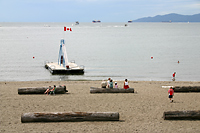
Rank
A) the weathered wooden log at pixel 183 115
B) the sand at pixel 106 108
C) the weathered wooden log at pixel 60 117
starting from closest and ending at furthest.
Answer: the sand at pixel 106 108
the weathered wooden log at pixel 60 117
the weathered wooden log at pixel 183 115

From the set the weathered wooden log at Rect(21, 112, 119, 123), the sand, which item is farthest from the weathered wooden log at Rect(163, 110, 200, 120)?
the weathered wooden log at Rect(21, 112, 119, 123)

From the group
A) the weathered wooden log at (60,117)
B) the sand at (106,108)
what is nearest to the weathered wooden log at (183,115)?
the sand at (106,108)

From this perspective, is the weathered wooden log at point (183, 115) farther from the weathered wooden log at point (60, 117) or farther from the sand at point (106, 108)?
the weathered wooden log at point (60, 117)

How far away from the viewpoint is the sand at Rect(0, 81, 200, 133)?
1392cm

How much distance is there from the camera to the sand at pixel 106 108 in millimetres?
13922

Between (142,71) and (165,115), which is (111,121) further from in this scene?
(142,71)

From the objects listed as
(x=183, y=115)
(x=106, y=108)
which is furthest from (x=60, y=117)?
(x=183, y=115)

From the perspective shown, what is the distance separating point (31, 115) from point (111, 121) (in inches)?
152

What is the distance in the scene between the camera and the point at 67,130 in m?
13.6

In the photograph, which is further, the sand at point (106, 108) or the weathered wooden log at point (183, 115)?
the weathered wooden log at point (183, 115)

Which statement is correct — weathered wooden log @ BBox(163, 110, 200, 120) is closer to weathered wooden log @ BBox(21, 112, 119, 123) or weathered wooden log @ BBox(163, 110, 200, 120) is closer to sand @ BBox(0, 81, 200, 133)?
sand @ BBox(0, 81, 200, 133)

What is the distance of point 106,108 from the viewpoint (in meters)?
17.5

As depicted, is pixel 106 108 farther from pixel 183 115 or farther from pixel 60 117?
pixel 183 115

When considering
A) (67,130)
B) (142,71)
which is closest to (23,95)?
(67,130)
